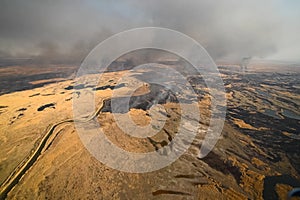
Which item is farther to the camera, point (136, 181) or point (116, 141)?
point (116, 141)

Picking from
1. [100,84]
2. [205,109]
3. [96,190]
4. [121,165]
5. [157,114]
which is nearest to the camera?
[96,190]

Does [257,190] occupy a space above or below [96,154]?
below

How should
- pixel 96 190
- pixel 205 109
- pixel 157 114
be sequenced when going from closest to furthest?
pixel 96 190 → pixel 157 114 → pixel 205 109

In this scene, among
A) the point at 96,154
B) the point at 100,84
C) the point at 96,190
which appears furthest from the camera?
the point at 100,84

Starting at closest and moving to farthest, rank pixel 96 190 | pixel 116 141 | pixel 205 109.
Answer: pixel 96 190, pixel 116 141, pixel 205 109

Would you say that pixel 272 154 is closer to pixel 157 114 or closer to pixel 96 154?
pixel 157 114

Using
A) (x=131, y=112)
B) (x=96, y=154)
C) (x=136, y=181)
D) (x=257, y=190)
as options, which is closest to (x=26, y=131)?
(x=96, y=154)

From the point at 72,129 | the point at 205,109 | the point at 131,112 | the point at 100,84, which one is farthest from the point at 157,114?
the point at 100,84

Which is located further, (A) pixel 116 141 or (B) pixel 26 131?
(B) pixel 26 131

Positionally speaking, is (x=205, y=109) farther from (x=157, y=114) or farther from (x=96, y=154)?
(x=96, y=154)
